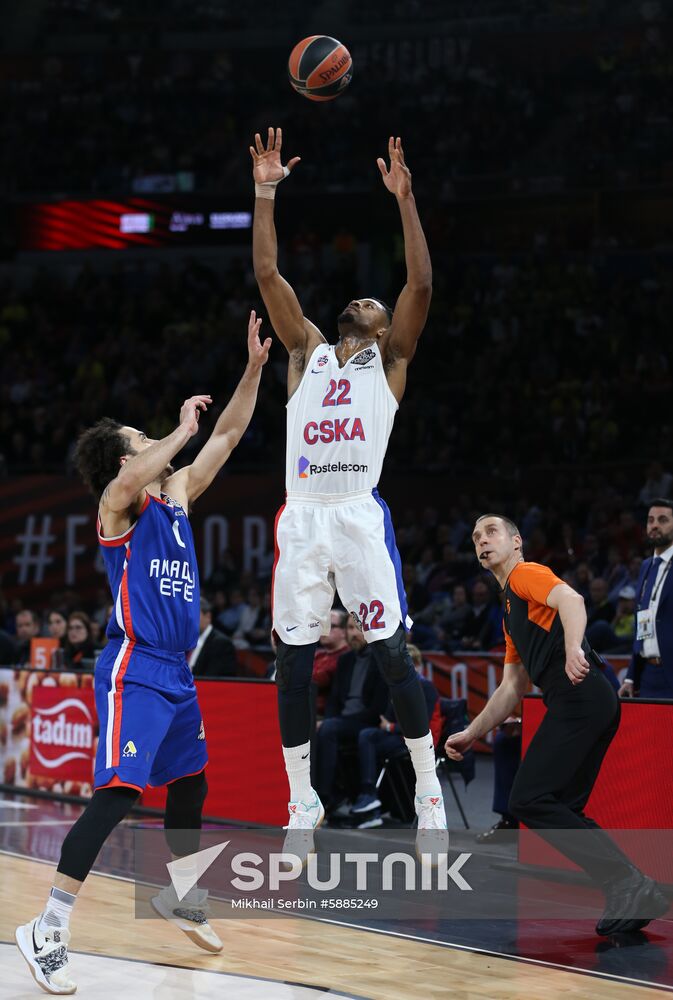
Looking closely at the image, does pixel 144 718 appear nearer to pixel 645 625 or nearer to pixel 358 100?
pixel 645 625

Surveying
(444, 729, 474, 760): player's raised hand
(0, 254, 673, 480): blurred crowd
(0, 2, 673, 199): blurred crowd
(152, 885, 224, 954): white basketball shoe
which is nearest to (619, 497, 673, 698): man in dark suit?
(444, 729, 474, 760): player's raised hand

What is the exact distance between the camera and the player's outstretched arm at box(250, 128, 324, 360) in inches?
240

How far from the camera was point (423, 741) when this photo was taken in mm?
5934

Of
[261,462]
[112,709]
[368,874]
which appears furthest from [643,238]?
[112,709]

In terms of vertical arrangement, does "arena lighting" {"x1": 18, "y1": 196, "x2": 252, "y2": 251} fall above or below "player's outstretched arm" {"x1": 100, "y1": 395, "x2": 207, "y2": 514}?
above

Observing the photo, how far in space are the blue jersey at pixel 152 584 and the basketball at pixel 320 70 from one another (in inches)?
83.1

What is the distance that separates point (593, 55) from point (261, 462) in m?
10.2

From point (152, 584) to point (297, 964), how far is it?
172 centimetres

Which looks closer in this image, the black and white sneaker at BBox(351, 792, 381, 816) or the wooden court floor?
the wooden court floor

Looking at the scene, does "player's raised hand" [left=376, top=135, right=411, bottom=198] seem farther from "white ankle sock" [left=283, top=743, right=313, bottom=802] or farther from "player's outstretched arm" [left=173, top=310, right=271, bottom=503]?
"white ankle sock" [left=283, top=743, right=313, bottom=802]

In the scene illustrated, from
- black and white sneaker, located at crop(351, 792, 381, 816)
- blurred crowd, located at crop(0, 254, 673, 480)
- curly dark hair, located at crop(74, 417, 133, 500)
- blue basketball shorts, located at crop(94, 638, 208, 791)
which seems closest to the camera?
blue basketball shorts, located at crop(94, 638, 208, 791)

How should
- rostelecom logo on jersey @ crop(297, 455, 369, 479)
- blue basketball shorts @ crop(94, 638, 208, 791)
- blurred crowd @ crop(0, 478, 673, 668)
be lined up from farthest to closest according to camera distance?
blurred crowd @ crop(0, 478, 673, 668) → rostelecom logo on jersey @ crop(297, 455, 369, 479) → blue basketball shorts @ crop(94, 638, 208, 791)

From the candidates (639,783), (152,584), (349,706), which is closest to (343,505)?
(152,584)

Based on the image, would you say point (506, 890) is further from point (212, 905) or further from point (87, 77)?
point (87, 77)
